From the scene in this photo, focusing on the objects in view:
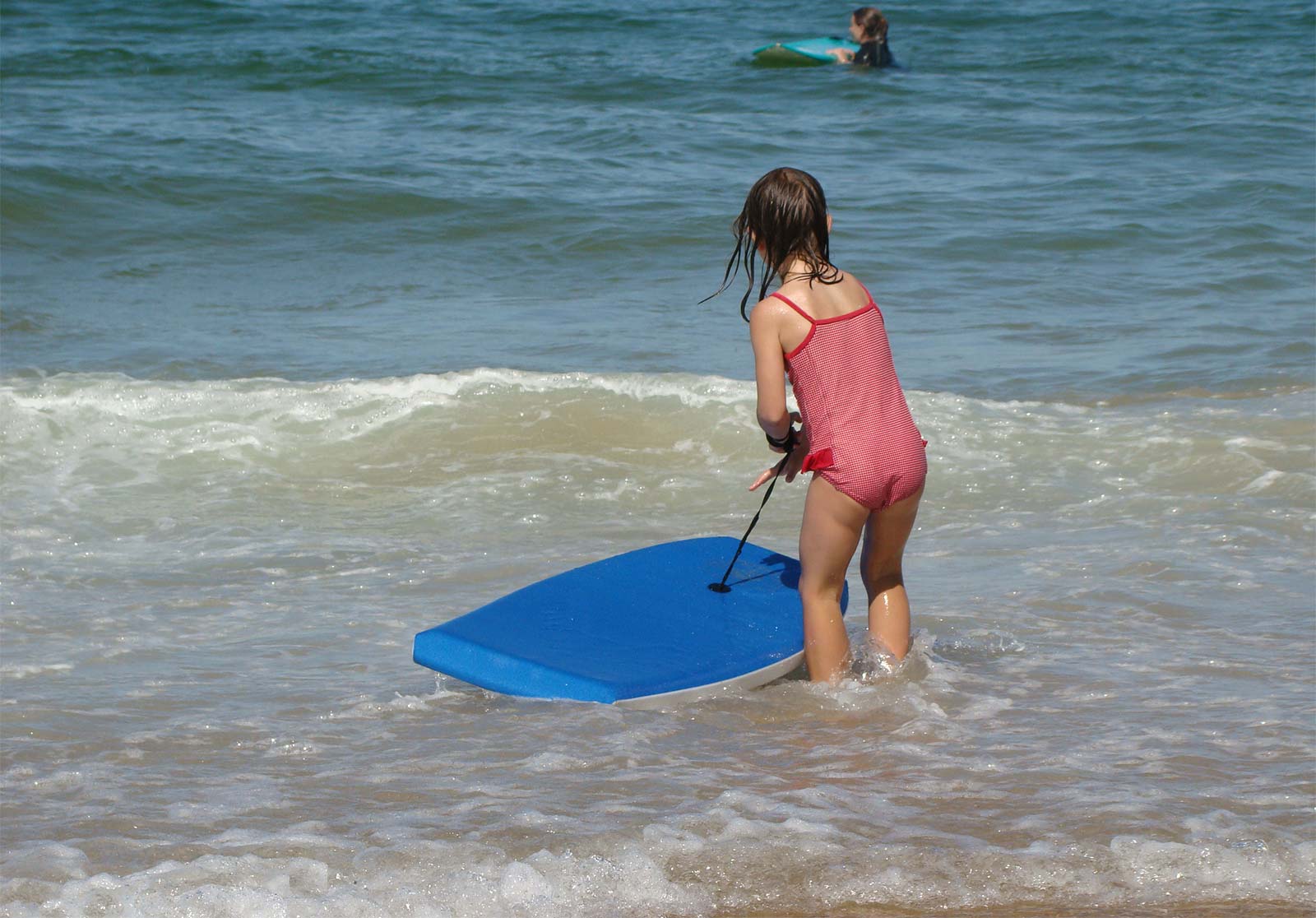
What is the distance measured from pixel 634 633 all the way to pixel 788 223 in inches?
47.6

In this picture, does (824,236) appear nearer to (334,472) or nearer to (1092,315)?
(334,472)

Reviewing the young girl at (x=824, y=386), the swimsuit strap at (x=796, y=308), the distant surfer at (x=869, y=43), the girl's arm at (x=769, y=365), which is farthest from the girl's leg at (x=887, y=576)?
the distant surfer at (x=869, y=43)

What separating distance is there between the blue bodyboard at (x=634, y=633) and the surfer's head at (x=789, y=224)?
962 millimetres

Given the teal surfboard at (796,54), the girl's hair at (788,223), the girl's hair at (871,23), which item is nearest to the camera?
the girl's hair at (788,223)

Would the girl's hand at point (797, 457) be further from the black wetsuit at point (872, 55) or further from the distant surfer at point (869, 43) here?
the black wetsuit at point (872, 55)

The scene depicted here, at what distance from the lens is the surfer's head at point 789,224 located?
11.3ft

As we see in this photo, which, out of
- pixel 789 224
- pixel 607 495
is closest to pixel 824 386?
pixel 789 224

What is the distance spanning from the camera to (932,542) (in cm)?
558

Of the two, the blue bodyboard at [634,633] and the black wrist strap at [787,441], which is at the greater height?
the black wrist strap at [787,441]

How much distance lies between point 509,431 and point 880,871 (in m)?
4.55

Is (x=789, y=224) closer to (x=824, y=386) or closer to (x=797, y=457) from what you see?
(x=824, y=386)

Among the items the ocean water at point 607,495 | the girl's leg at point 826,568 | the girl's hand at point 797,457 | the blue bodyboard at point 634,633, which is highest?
the girl's hand at point 797,457

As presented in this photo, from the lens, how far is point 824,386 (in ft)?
11.6

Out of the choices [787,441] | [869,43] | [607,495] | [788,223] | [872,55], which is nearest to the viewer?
[788,223]
